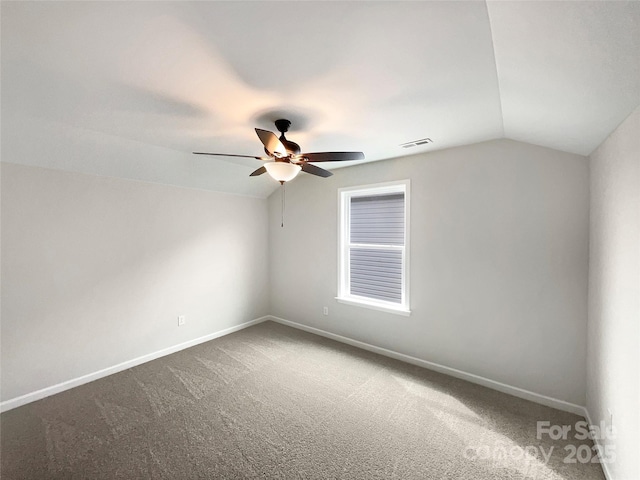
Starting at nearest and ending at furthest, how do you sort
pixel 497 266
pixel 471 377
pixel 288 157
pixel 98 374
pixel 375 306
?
pixel 288 157 → pixel 497 266 → pixel 471 377 → pixel 98 374 → pixel 375 306

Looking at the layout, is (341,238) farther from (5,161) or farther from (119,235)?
(5,161)

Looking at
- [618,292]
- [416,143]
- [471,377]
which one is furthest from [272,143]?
[471,377]

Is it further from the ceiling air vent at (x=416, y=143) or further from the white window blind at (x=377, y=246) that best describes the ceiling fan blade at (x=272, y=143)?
the white window blind at (x=377, y=246)

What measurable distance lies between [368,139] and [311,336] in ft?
9.40

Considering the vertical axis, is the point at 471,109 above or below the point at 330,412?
Result: above

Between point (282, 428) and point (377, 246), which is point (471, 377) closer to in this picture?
point (377, 246)

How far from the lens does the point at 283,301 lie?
4.55 meters

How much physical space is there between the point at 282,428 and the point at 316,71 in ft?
8.36

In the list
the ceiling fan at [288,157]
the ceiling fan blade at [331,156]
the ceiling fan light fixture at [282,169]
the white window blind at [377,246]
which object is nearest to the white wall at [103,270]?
the ceiling fan at [288,157]

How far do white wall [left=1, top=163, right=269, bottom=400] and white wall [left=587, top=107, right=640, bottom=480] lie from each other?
406 centimetres

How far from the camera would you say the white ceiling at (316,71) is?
108 cm

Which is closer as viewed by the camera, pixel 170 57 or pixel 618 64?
pixel 618 64

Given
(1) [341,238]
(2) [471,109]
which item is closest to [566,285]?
(2) [471,109]

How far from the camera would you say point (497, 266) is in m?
2.61
